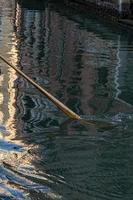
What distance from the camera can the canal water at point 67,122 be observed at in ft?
19.0

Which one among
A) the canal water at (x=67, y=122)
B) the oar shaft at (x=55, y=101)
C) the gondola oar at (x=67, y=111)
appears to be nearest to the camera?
the canal water at (x=67, y=122)

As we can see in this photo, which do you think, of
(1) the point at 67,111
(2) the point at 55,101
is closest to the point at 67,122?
(1) the point at 67,111

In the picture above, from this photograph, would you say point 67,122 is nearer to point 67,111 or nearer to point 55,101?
point 67,111

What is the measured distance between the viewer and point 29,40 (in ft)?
57.2

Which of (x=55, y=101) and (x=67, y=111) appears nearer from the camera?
(x=67, y=111)

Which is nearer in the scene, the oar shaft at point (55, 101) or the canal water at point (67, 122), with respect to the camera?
the canal water at point (67, 122)

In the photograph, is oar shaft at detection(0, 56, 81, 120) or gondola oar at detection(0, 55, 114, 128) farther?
oar shaft at detection(0, 56, 81, 120)

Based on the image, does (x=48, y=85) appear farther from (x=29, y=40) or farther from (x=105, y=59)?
(x=29, y=40)

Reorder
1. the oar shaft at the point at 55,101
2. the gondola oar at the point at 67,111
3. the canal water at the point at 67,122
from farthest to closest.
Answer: the oar shaft at the point at 55,101, the gondola oar at the point at 67,111, the canal water at the point at 67,122

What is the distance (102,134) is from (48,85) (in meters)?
3.36

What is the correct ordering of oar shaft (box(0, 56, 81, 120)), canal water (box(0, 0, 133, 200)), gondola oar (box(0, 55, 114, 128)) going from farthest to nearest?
oar shaft (box(0, 56, 81, 120))
gondola oar (box(0, 55, 114, 128))
canal water (box(0, 0, 133, 200))

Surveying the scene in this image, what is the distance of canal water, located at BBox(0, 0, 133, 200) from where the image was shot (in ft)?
19.0

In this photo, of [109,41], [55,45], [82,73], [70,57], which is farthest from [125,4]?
[82,73]

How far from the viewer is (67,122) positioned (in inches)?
323
